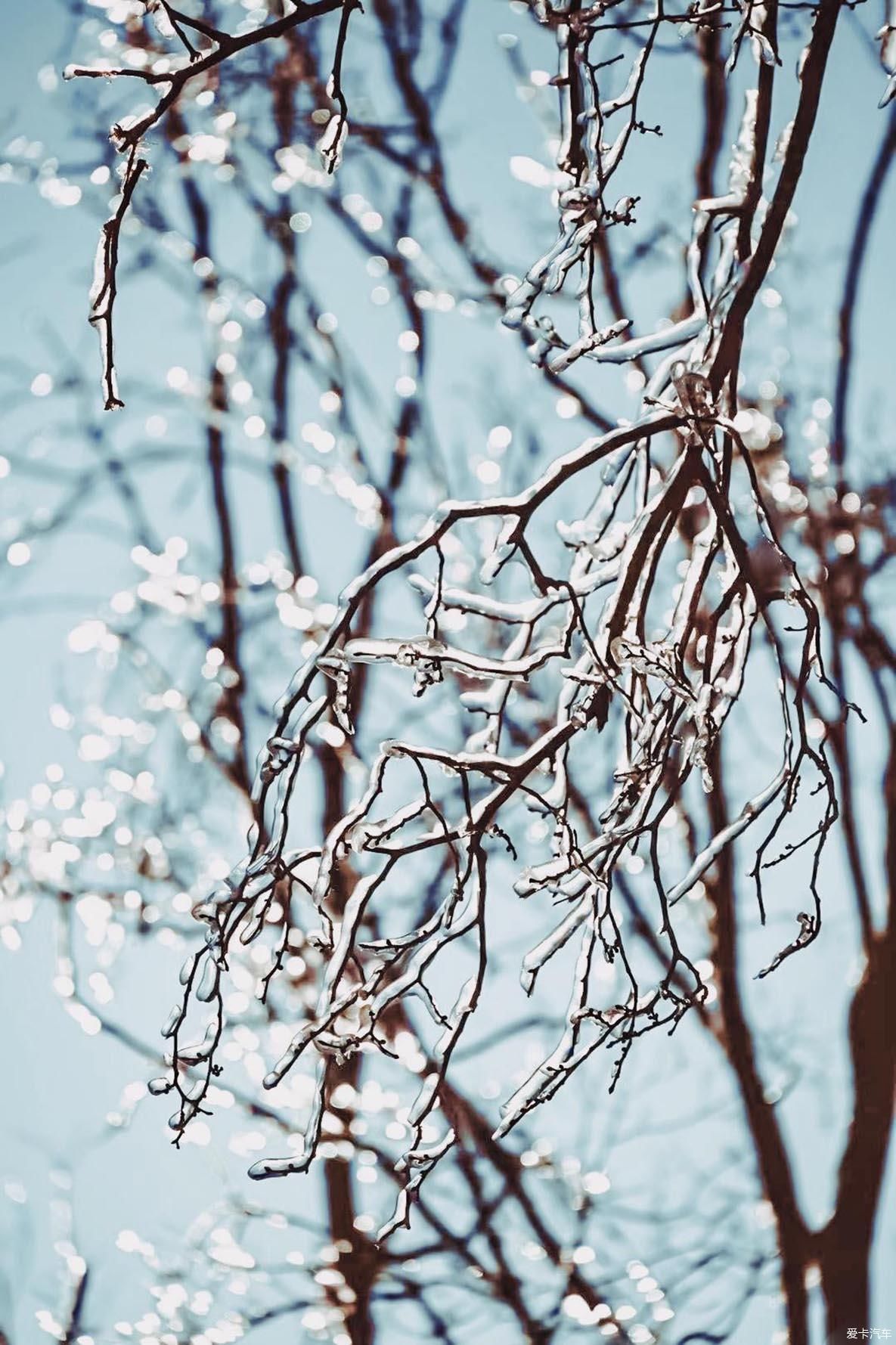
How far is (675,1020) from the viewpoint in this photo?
4.39 feet

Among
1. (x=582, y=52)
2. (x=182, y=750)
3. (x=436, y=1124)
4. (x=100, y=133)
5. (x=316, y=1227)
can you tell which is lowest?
(x=316, y=1227)

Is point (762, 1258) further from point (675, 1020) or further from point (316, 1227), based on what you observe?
point (675, 1020)

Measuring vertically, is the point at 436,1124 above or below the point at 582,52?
below

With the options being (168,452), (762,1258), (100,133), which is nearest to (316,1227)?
(762,1258)

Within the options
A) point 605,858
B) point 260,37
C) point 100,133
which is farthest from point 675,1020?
point 100,133

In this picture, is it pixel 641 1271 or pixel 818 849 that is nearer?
pixel 818 849

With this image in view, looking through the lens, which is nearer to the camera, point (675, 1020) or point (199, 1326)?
point (675, 1020)

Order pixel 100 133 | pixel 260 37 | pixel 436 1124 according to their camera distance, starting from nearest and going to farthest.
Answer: pixel 260 37 < pixel 100 133 < pixel 436 1124

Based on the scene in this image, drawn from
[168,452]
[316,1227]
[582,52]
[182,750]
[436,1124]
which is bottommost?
[316,1227]

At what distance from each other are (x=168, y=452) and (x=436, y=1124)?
11.0 feet

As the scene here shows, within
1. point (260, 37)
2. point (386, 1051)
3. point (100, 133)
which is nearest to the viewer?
point (260, 37)

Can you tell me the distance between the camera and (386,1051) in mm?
1277

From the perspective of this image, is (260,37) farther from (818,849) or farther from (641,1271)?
(641,1271)

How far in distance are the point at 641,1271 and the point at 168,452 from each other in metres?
4.09
